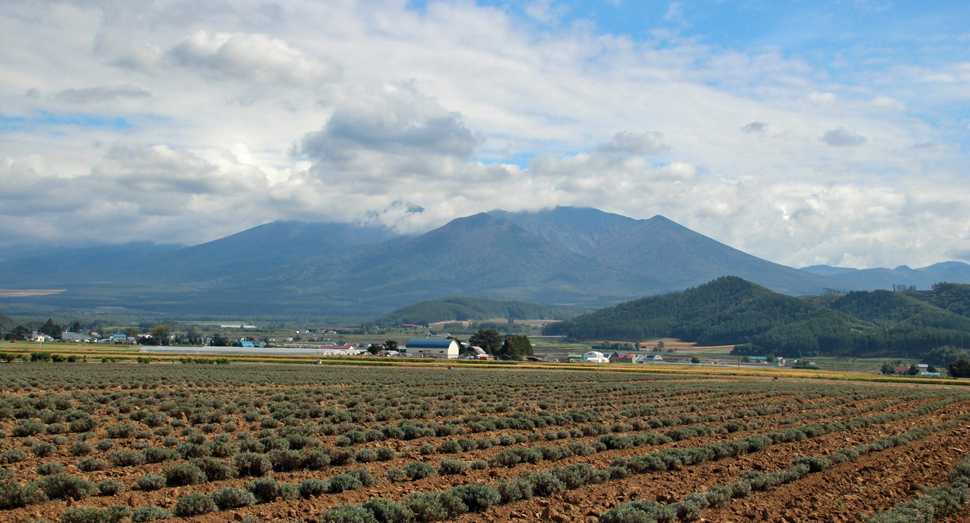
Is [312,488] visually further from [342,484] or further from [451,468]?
[451,468]

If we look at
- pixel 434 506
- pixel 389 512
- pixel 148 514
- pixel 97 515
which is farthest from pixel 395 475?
pixel 97 515

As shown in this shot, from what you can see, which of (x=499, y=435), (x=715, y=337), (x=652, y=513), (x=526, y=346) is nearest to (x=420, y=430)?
(x=499, y=435)

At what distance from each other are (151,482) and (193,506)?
1823 mm

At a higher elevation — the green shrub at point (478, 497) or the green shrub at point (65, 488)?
the green shrub at point (65, 488)

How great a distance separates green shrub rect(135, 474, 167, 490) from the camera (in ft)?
33.9

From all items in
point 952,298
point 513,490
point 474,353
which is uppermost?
point 952,298

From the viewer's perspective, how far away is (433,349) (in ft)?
317

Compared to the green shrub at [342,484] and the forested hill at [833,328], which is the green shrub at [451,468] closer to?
the green shrub at [342,484]

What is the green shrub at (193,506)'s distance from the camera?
905 cm

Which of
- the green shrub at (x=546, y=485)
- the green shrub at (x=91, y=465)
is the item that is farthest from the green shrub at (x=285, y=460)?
the green shrub at (x=546, y=485)

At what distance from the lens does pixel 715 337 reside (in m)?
185

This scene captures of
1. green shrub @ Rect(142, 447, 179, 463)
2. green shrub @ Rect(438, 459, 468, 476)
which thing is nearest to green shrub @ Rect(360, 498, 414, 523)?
green shrub @ Rect(438, 459, 468, 476)

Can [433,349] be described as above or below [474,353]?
above

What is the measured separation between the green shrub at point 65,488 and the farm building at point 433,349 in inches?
3332
